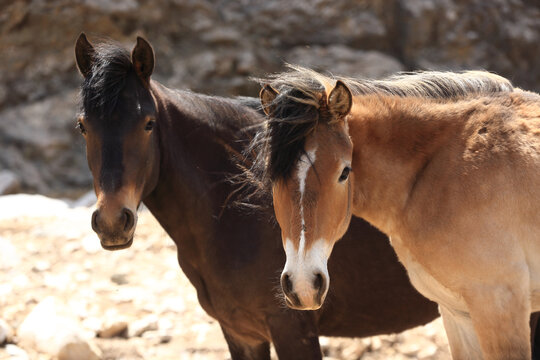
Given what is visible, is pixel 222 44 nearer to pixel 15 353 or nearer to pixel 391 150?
pixel 15 353

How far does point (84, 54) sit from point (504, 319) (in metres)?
2.59

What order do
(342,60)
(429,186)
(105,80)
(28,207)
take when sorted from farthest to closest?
1. (342,60)
2. (28,207)
3. (105,80)
4. (429,186)

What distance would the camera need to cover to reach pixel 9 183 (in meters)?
8.90

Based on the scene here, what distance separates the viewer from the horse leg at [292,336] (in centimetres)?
347

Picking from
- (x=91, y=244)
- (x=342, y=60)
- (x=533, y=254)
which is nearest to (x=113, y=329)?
(x=91, y=244)

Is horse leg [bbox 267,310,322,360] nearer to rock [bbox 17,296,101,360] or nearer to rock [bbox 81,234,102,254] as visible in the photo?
rock [bbox 17,296,101,360]

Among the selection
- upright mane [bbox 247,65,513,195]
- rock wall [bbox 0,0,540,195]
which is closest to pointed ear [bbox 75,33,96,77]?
upright mane [bbox 247,65,513,195]

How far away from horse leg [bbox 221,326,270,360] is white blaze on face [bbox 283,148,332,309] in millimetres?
1268

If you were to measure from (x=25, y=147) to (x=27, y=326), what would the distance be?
539 centimetres

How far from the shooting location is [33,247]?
6.42m

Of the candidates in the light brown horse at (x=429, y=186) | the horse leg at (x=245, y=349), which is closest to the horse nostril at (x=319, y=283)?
the light brown horse at (x=429, y=186)

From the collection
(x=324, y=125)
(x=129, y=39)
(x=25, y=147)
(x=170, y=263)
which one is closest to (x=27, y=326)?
(x=170, y=263)

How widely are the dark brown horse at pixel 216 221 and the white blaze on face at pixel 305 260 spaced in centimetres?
78

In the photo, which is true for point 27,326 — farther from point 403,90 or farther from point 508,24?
point 508,24
